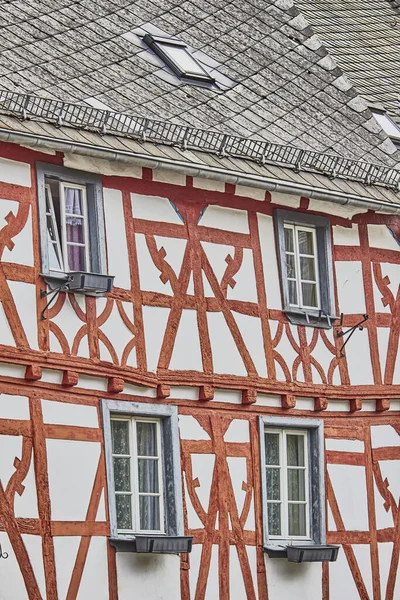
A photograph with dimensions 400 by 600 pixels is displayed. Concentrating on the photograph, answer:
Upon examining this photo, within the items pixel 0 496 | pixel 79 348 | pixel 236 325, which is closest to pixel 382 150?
pixel 236 325

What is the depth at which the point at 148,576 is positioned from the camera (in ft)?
73.0

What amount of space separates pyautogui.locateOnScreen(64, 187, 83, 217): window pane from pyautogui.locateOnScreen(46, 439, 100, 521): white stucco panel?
8.35ft

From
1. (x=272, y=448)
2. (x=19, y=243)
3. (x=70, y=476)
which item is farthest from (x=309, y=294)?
(x=70, y=476)

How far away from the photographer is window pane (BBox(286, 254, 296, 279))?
82.0 ft

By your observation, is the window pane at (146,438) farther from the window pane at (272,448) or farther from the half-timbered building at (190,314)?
the window pane at (272,448)

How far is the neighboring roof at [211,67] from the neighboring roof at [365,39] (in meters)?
1.90

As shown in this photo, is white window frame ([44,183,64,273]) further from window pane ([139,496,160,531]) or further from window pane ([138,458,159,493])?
window pane ([139,496,160,531])

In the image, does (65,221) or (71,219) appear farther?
(71,219)

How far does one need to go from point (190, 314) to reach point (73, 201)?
190 centimetres

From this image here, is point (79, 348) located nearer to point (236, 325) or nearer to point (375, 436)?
point (236, 325)

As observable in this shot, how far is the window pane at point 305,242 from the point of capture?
2533 cm

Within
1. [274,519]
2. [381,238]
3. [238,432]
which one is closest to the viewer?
[238,432]

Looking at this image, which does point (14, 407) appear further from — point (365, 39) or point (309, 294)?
point (365, 39)

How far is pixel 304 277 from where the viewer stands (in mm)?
25234
